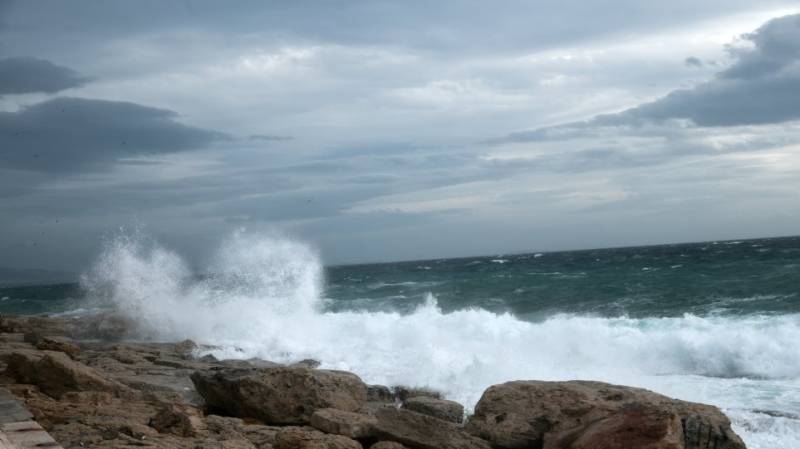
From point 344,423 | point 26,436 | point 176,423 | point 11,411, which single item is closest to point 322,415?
point 344,423

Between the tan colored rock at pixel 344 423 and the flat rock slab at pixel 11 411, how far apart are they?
2.42 m

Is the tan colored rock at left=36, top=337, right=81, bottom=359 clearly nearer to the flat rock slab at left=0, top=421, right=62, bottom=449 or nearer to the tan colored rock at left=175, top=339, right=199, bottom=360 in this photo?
the tan colored rock at left=175, top=339, right=199, bottom=360

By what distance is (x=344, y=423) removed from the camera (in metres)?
6.86

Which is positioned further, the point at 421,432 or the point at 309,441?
the point at 421,432

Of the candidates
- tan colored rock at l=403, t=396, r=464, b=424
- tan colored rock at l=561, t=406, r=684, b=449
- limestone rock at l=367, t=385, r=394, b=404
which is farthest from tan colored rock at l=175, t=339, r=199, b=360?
tan colored rock at l=561, t=406, r=684, b=449

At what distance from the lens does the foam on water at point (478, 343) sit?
1095 cm

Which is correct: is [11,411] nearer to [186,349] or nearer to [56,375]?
[56,375]

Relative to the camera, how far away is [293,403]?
786cm

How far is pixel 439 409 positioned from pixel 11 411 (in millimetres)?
4252

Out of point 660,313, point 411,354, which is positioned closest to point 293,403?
point 411,354

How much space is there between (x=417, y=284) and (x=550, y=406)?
104 feet

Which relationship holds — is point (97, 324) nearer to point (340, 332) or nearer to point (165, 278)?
point (165, 278)

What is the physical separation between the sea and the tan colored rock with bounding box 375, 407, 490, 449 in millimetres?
3393

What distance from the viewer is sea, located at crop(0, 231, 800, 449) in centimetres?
1137
